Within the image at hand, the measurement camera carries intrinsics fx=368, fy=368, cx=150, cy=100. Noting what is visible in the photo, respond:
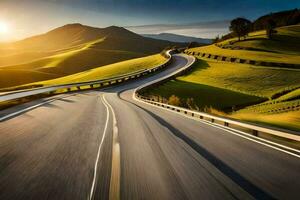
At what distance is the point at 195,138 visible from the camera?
12008mm

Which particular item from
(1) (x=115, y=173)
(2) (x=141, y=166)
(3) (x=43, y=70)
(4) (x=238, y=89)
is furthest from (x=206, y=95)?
(3) (x=43, y=70)

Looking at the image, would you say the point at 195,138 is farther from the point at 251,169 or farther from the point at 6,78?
the point at 6,78

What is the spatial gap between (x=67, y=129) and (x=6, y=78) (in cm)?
10889

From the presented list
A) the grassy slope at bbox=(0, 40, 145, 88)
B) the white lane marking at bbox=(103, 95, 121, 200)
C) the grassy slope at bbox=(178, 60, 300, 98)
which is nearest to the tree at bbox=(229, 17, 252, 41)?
the grassy slope at bbox=(178, 60, 300, 98)

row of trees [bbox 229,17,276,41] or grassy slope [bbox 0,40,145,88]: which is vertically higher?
row of trees [bbox 229,17,276,41]

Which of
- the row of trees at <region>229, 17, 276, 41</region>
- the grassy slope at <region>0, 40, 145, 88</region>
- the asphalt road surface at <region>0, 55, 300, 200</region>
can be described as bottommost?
the grassy slope at <region>0, 40, 145, 88</region>

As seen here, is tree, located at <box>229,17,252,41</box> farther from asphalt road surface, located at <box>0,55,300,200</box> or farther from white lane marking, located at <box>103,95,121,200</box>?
white lane marking, located at <box>103,95,121,200</box>

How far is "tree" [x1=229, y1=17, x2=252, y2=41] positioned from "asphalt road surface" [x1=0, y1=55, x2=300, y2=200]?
424ft

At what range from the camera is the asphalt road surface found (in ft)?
20.6

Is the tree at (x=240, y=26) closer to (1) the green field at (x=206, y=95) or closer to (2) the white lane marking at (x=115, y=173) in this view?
(1) the green field at (x=206, y=95)

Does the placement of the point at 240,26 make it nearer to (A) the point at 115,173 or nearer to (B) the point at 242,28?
(B) the point at 242,28

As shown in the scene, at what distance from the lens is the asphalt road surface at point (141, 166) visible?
6.28 m

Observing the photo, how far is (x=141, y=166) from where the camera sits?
322 inches

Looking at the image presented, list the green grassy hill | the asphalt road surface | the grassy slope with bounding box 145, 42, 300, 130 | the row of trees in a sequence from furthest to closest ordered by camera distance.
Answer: the row of trees → the grassy slope with bounding box 145, 42, 300, 130 → the green grassy hill → the asphalt road surface
